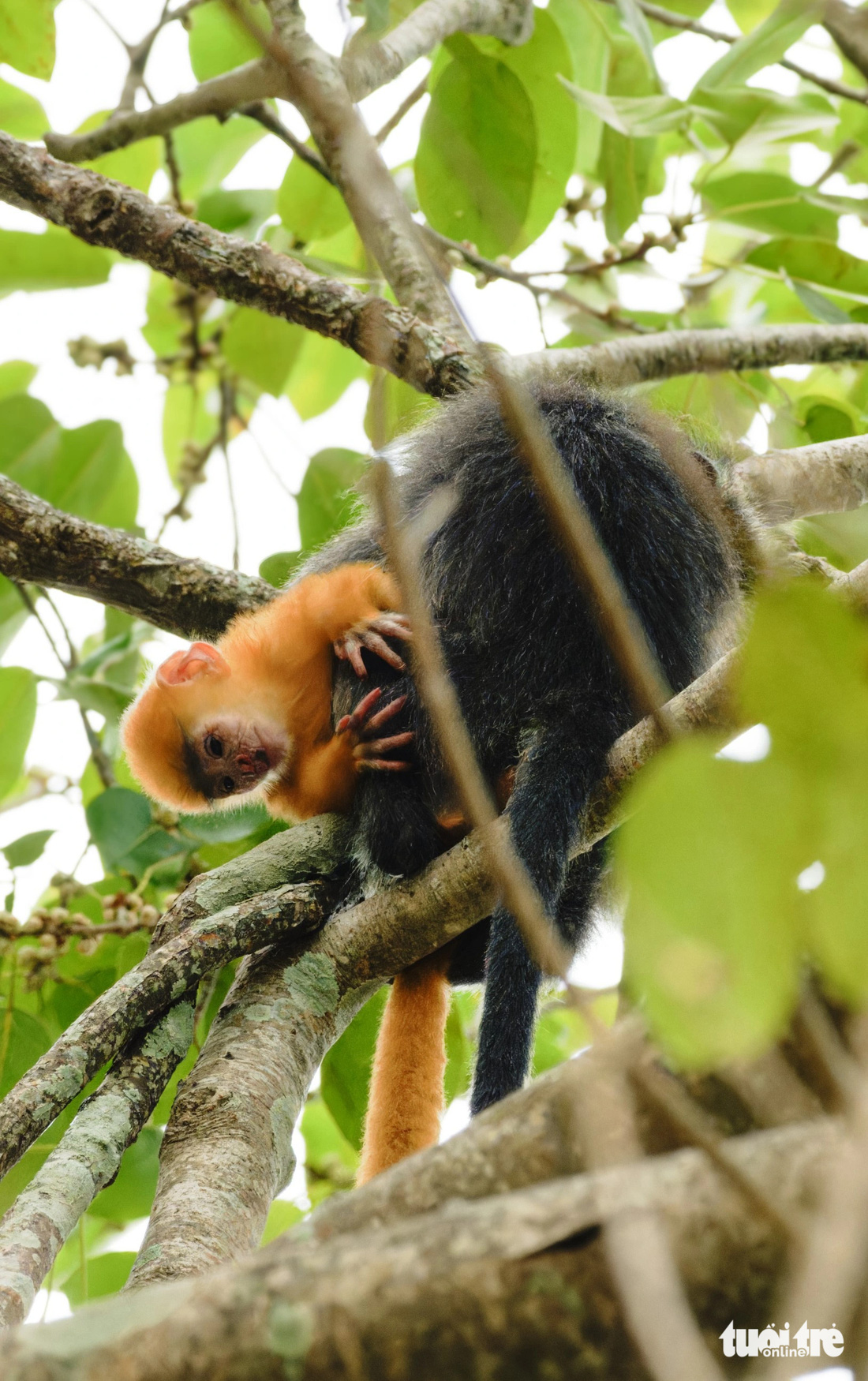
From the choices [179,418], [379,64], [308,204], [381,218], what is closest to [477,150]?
[379,64]

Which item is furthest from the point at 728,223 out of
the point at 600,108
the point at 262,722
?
the point at 262,722

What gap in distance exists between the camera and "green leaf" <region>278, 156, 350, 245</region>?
293cm

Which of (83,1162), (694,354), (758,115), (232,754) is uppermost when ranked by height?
(758,115)

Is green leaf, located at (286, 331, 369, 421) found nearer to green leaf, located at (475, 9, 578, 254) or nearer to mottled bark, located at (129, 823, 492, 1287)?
green leaf, located at (475, 9, 578, 254)

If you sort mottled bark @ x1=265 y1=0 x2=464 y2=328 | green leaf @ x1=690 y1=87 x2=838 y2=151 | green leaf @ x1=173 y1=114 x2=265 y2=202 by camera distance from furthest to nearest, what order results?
green leaf @ x1=173 y1=114 x2=265 y2=202 < green leaf @ x1=690 y1=87 x2=838 y2=151 < mottled bark @ x1=265 y1=0 x2=464 y2=328

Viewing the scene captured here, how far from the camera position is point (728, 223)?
9.13ft

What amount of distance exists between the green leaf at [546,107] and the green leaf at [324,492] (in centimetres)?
59

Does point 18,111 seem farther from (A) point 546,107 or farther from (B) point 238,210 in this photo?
(A) point 546,107

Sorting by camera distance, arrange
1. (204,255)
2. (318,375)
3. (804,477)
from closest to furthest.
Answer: (804,477) < (204,255) < (318,375)

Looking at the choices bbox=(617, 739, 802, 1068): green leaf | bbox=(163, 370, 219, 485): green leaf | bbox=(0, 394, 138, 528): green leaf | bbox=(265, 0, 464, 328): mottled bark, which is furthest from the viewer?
bbox=(163, 370, 219, 485): green leaf

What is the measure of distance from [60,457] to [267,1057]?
163 centimetres

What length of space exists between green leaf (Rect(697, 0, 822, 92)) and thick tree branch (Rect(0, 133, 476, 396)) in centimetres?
74

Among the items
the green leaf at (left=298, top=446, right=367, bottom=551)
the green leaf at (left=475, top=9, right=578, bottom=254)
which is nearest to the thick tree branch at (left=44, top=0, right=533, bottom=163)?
the green leaf at (left=475, top=9, right=578, bottom=254)

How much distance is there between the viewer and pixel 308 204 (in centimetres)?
296
